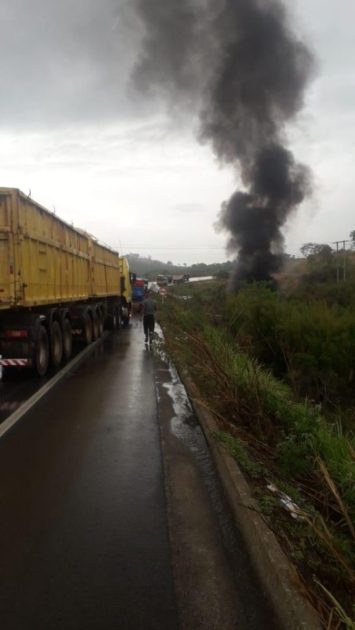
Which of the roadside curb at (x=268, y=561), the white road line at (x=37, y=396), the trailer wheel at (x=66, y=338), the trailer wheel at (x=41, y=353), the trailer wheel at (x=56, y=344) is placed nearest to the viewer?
the roadside curb at (x=268, y=561)

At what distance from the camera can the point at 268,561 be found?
2.87 m

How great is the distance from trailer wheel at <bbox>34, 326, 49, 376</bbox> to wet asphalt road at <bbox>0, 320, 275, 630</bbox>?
2.84 metres

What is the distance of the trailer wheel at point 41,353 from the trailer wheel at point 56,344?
497 millimetres

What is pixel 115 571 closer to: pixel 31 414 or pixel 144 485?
pixel 144 485

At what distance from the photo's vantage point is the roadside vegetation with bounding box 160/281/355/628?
112 inches

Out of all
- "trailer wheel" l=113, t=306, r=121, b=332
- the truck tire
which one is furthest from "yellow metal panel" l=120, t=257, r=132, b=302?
the truck tire

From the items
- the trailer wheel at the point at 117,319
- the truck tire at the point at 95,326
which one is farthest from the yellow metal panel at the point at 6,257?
the trailer wheel at the point at 117,319

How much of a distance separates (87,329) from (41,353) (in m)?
4.61

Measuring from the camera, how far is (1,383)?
9.07 metres

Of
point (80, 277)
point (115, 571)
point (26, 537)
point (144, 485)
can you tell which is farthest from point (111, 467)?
point (80, 277)

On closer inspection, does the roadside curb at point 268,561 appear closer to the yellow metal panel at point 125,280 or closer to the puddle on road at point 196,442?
the puddle on road at point 196,442

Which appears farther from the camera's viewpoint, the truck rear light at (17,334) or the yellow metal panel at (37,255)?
the truck rear light at (17,334)

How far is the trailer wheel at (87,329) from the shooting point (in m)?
14.0

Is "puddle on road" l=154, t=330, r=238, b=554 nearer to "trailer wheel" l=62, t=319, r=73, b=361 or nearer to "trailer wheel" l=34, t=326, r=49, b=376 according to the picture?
"trailer wheel" l=34, t=326, r=49, b=376
